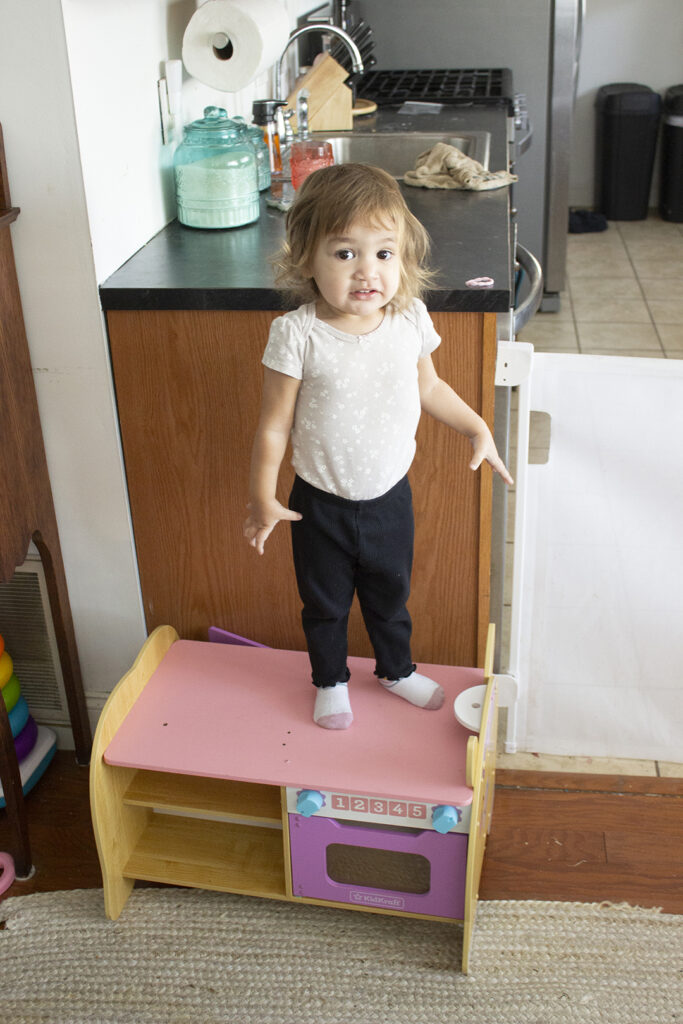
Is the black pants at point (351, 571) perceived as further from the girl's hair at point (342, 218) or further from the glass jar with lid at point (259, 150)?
the glass jar with lid at point (259, 150)

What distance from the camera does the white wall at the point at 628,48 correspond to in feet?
15.6

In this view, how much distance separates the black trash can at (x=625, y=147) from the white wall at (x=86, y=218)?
11.3ft

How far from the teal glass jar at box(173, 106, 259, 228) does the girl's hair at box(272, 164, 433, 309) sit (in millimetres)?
482

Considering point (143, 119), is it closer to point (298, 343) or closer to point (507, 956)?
point (298, 343)

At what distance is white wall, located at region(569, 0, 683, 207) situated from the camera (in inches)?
187

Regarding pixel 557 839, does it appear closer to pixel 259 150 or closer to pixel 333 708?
pixel 333 708

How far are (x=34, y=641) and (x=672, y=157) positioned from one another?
4.17 meters

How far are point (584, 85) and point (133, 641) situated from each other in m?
4.20

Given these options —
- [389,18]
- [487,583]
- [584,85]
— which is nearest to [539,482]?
[487,583]

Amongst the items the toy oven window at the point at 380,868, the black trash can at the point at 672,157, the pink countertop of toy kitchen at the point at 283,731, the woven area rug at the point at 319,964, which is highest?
the black trash can at the point at 672,157

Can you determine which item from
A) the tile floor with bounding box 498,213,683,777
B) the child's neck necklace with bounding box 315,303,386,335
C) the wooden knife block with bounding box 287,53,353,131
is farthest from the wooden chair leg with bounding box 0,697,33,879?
the wooden knife block with bounding box 287,53,353,131

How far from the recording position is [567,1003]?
140cm

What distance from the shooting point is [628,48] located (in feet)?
15.9

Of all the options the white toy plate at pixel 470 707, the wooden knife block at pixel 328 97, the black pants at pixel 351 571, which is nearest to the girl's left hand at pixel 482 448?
the black pants at pixel 351 571
